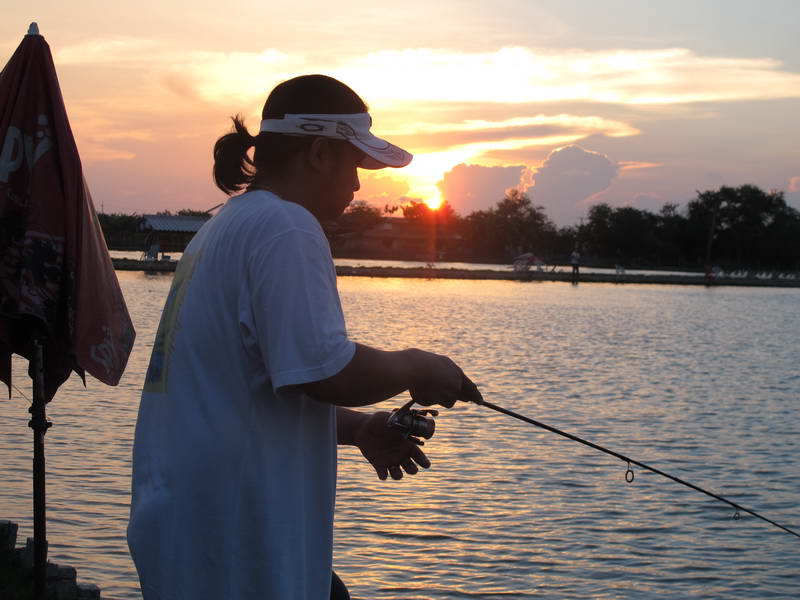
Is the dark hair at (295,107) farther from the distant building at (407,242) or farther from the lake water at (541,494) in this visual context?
the distant building at (407,242)

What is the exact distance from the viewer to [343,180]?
7.73 ft

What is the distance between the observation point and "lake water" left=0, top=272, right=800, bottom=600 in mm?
7297

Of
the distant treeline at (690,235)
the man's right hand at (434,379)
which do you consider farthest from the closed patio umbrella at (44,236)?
the distant treeline at (690,235)

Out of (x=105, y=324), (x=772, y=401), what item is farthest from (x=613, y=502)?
(x=772, y=401)

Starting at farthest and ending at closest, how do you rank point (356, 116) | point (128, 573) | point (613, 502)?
1. point (613, 502)
2. point (128, 573)
3. point (356, 116)

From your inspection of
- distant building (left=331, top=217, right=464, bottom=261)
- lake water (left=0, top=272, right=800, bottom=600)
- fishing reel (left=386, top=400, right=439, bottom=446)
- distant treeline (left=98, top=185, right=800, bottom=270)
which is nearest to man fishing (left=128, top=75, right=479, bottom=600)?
fishing reel (left=386, top=400, right=439, bottom=446)

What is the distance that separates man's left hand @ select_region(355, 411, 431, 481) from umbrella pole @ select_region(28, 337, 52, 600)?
2243mm

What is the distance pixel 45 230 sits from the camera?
4391 millimetres

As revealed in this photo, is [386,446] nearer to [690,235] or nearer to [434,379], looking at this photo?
[434,379]

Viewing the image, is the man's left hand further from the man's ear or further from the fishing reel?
the man's ear

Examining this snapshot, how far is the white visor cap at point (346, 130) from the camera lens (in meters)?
2.28

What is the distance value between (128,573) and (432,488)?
3671mm

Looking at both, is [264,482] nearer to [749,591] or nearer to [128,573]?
[128,573]

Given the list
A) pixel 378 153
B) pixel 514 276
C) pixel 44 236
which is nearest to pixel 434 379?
pixel 378 153
